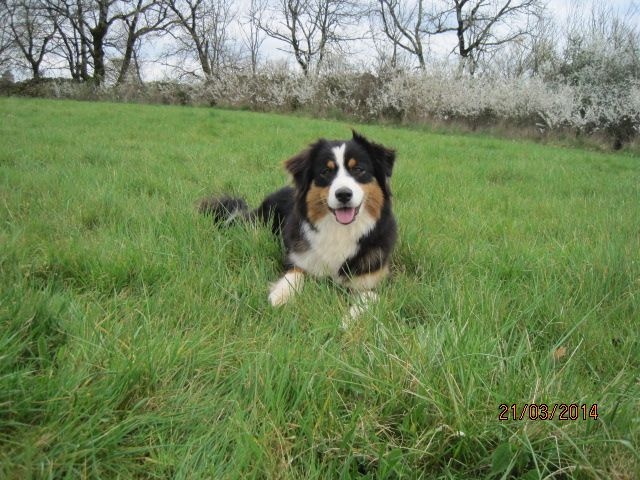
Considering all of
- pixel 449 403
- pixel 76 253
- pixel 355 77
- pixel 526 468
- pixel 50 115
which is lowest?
pixel 526 468

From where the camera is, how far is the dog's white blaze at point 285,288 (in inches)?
90.0

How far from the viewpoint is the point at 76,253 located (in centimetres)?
Result: 239

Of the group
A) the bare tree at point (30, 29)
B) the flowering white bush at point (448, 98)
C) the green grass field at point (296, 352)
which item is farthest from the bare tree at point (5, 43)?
the green grass field at point (296, 352)

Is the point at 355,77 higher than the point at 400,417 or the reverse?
higher

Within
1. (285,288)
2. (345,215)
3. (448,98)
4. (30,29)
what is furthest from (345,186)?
(30,29)

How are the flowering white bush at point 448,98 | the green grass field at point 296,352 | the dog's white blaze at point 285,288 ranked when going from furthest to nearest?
the flowering white bush at point 448,98, the dog's white blaze at point 285,288, the green grass field at point 296,352

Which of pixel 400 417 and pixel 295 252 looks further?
pixel 295 252

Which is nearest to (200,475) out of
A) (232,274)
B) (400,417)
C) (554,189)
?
(400,417)

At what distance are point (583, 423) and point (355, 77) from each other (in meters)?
19.5

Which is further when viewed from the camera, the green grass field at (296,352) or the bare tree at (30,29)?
the bare tree at (30,29)

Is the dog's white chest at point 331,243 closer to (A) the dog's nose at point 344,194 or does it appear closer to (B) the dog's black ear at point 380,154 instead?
(A) the dog's nose at point 344,194

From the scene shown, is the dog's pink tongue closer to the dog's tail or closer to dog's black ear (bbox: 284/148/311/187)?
dog's black ear (bbox: 284/148/311/187)

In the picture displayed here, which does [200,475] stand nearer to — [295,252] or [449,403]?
[449,403]

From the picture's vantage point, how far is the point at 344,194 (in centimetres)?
285
